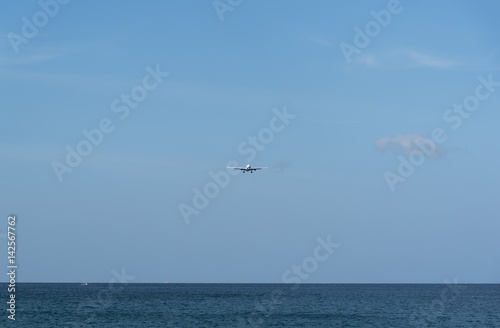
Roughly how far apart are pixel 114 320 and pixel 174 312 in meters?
24.9

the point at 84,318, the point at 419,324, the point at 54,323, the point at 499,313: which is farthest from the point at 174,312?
the point at 499,313

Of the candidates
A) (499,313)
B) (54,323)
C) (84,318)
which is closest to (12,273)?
(54,323)

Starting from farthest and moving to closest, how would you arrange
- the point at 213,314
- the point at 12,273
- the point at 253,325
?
the point at 213,314 → the point at 253,325 → the point at 12,273

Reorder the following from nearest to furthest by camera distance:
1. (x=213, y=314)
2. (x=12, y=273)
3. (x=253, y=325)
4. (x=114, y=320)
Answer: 1. (x=12, y=273)
2. (x=253, y=325)
3. (x=114, y=320)
4. (x=213, y=314)

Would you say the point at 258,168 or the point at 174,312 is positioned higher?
the point at 258,168

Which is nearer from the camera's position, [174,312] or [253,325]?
[253,325]

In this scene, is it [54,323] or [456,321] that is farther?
[456,321]

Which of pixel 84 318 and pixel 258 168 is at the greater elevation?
pixel 258 168

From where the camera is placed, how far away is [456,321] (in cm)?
12900

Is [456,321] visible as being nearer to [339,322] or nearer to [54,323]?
[339,322]

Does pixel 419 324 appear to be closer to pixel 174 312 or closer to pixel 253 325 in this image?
pixel 253 325

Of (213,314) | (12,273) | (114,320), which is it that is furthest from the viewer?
(213,314)

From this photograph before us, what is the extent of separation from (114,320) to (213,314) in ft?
82.8

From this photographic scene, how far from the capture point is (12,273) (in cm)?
8031
